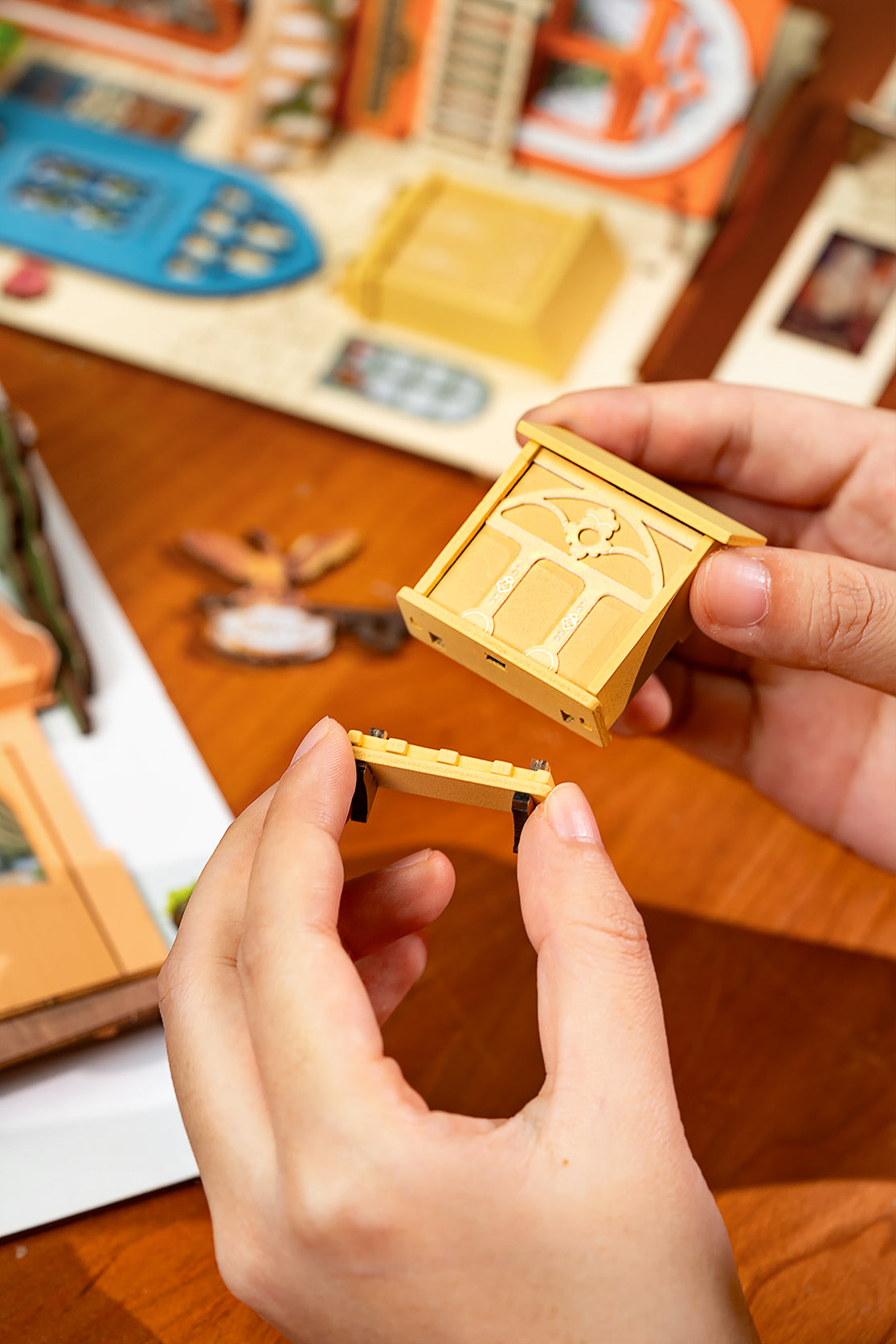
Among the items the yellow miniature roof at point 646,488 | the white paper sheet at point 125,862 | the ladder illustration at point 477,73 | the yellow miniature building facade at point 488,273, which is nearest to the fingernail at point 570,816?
the yellow miniature roof at point 646,488

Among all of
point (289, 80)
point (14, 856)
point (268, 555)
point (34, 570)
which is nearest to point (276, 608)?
point (268, 555)

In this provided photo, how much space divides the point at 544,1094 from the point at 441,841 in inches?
22.3

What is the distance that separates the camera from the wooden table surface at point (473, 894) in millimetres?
1191

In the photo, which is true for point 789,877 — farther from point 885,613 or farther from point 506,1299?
point 506,1299

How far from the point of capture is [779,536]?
1.44 meters

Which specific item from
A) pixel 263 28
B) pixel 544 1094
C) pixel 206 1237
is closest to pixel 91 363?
pixel 263 28

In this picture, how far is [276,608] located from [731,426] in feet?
2.11

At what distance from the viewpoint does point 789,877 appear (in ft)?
4.63

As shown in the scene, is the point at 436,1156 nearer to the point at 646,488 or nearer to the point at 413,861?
the point at 413,861

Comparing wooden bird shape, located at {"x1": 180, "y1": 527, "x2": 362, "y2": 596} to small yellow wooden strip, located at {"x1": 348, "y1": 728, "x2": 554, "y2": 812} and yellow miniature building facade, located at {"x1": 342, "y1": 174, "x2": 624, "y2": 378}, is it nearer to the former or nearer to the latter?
yellow miniature building facade, located at {"x1": 342, "y1": 174, "x2": 624, "y2": 378}

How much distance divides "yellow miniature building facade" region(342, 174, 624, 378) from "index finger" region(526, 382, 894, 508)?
507 mm

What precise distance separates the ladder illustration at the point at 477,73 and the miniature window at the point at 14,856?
4.62ft

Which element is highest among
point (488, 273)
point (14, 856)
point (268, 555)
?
point (488, 273)

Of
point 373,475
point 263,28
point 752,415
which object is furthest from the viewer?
point 263,28
